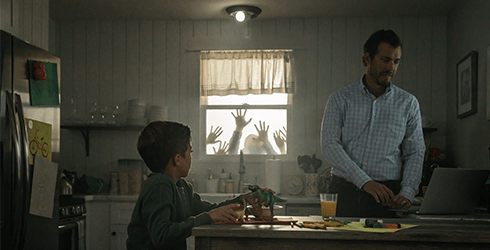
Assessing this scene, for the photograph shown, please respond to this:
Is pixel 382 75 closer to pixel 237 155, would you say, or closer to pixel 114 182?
pixel 237 155

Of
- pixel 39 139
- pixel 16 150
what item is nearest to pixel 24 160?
pixel 16 150

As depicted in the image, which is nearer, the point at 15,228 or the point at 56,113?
the point at 15,228

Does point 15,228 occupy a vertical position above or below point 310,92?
below

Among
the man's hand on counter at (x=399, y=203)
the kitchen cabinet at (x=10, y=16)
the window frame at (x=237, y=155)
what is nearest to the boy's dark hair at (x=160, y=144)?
the man's hand on counter at (x=399, y=203)

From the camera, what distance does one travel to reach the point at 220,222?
1472 millimetres

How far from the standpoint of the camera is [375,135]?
6.86 ft

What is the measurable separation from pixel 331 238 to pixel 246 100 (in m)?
3.01

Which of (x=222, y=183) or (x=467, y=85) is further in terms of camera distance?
(x=222, y=183)

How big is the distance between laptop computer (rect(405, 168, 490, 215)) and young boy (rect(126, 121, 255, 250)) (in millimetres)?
843

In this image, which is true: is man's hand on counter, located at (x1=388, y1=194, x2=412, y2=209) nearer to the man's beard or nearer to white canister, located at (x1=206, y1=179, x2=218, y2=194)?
the man's beard

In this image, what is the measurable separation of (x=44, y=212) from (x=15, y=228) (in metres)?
0.27

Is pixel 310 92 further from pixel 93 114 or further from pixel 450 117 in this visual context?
pixel 93 114

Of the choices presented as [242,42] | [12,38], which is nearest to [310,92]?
[242,42]

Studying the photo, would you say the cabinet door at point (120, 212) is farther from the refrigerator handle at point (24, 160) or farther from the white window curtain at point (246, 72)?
the refrigerator handle at point (24, 160)
